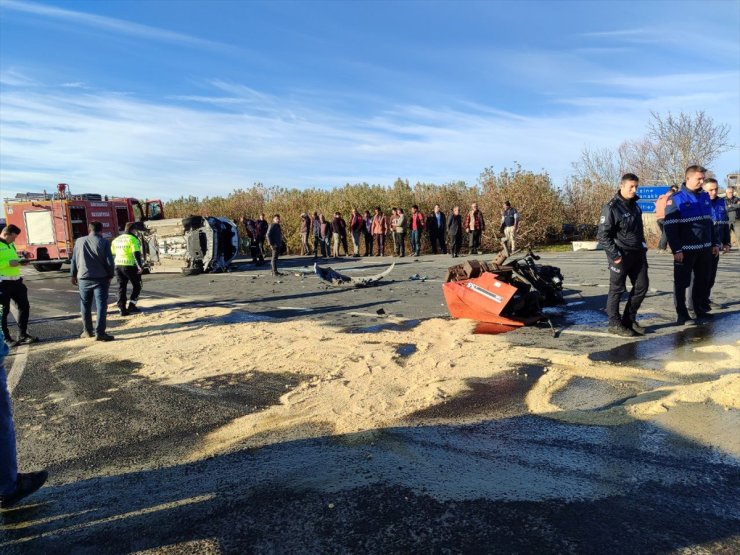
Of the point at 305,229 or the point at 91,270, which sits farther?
the point at 305,229

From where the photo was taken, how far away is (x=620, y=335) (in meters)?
6.72

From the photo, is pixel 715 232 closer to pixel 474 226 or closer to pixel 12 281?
pixel 12 281

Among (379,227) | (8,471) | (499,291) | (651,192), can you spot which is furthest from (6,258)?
(651,192)

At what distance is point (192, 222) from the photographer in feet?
61.1

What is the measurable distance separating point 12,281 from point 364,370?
20.4 ft

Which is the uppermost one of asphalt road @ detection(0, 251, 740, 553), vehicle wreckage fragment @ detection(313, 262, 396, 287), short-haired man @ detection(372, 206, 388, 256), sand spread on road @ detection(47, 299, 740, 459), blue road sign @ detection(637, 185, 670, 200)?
blue road sign @ detection(637, 185, 670, 200)

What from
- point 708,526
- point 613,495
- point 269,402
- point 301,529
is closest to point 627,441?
point 613,495

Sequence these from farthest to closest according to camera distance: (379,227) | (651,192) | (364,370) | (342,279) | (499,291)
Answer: (379,227) → (651,192) → (342,279) → (499,291) → (364,370)

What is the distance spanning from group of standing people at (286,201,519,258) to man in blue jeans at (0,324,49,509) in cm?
1826

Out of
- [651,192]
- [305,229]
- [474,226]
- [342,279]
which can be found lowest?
[342,279]

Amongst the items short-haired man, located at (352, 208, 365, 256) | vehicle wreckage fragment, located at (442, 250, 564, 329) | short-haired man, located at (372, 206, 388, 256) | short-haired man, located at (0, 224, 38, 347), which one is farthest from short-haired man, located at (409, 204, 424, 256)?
short-haired man, located at (0, 224, 38, 347)

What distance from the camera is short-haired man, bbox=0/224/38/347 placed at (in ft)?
26.2

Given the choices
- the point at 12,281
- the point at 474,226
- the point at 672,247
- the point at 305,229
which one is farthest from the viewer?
the point at 305,229

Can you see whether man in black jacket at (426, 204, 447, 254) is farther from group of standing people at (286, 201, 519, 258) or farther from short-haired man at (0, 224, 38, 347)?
short-haired man at (0, 224, 38, 347)
